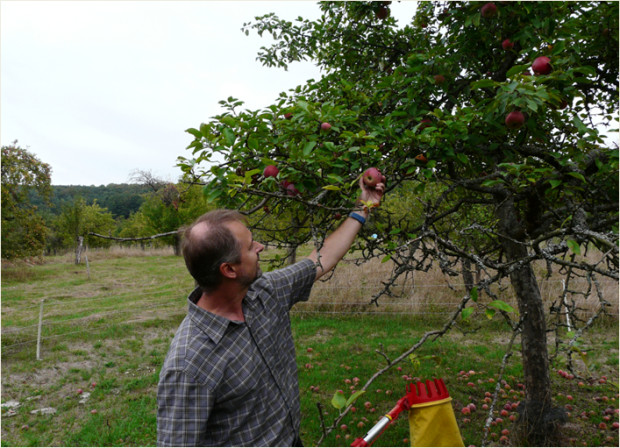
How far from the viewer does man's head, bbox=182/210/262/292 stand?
1.42 m

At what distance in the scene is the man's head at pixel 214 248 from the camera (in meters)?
1.42

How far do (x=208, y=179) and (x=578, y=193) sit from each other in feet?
9.20

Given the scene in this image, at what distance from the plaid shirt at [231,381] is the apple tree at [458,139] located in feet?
1.48

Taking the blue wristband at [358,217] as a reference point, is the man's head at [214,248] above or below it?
below

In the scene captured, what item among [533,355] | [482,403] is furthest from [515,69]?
[482,403]

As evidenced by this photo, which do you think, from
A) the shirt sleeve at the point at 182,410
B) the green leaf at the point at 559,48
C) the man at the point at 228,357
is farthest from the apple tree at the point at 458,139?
the shirt sleeve at the point at 182,410

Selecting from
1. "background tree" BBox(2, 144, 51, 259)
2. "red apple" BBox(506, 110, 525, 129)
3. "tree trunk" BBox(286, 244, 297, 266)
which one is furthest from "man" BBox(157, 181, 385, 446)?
"background tree" BBox(2, 144, 51, 259)

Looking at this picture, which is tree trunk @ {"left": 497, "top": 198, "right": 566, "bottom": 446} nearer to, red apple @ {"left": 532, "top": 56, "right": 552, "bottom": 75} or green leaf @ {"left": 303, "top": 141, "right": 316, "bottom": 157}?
red apple @ {"left": 532, "top": 56, "right": 552, "bottom": 75}

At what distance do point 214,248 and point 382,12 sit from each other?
309cm

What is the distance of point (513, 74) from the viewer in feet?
6.35

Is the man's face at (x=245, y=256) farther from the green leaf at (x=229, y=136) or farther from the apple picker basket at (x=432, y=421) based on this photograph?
the apple picker basket at (x=432, y=421)

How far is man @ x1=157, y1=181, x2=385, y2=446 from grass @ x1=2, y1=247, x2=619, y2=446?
0.59 meters

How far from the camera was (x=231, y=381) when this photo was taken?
1.31 m

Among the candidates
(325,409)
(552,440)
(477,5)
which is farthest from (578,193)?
(325,409)
